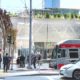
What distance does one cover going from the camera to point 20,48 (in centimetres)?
6481

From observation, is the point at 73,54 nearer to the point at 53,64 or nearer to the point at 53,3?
the point at 53,64

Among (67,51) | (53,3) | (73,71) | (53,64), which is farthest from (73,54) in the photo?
(53,3)

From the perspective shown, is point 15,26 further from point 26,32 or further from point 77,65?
point 77,65

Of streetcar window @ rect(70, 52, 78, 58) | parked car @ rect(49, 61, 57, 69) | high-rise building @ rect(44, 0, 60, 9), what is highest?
high-rise building @ rect(44, 0, 60, 9)

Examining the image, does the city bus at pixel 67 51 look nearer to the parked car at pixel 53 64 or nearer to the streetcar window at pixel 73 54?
the streetcar window at pixel 73 54

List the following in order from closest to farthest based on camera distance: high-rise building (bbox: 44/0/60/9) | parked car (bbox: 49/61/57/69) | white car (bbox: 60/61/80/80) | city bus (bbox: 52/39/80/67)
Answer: white car (bbox: 60/61/80/80), city bus (bbox: 52/39/80/67), parked car (bbox: 49/61/57/69), high-rise building (bbox: 44/0/60/9)

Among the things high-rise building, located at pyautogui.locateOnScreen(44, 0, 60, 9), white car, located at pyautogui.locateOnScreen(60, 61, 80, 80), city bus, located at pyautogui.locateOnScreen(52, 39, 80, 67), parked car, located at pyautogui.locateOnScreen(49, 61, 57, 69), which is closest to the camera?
white car, located at pyautogui.locateOnScreen(60, 61, 80, 80)

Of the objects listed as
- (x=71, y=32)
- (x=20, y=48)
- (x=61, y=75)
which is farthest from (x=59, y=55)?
(x=71, y=32)

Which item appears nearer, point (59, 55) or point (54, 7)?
point (59, 55)

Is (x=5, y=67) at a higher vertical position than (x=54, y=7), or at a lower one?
lower

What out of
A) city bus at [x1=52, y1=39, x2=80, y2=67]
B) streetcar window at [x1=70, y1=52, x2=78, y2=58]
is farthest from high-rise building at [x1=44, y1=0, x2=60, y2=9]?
streetcar window at [x1=70, y1=52, x2=78, y2=58]

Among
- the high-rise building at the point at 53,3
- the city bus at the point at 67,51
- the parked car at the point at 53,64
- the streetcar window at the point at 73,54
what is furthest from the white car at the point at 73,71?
the high-rise building at the point at 53,3

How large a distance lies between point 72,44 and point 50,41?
33050mm

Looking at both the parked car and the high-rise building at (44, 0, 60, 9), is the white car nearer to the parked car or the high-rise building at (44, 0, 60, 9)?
the parked car
